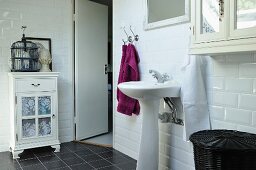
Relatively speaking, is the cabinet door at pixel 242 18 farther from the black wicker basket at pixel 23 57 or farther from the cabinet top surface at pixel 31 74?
the black wicker basket at pixel 23 57

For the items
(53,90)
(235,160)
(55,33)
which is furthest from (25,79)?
(235,160)

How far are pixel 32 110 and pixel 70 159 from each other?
0.76 metres

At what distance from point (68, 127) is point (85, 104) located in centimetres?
41

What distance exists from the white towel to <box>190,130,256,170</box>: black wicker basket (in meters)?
0.52

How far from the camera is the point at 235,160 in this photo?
155 centimetres

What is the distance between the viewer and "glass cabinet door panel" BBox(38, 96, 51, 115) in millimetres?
3401

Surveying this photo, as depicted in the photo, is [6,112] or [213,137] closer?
[213,137]

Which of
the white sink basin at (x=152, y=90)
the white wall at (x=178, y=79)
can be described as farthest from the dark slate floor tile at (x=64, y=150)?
the white sink basin at (x=152, y=90)

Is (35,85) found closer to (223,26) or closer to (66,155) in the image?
(66,155)

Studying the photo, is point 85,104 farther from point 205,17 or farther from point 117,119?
point 205,17

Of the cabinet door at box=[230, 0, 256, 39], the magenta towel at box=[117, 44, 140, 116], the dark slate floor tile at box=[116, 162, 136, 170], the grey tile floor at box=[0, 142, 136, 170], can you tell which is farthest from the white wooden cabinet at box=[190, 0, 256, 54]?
the grey tile floor at box=[0, 142, 136, 170]

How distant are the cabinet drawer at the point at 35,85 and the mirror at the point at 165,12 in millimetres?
1403

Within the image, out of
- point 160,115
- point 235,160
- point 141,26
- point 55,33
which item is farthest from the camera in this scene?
point 55,33

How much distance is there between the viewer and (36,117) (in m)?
3.37
